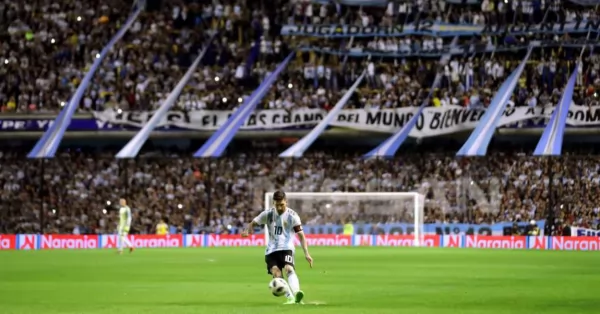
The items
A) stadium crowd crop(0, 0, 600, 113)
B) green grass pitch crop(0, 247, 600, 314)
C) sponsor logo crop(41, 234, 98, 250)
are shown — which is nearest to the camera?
green grass pitch crop(0, 247, 600, 314)

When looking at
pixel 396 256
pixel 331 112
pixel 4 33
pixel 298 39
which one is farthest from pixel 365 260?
pixel 4 33

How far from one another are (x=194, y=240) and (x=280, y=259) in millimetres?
33751

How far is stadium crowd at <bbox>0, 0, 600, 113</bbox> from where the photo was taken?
57.4 meters

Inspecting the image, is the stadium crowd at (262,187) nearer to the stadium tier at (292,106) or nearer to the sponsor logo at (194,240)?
the stadium tier at (292,106)

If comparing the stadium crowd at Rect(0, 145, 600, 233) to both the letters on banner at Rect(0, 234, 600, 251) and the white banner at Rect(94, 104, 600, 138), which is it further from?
the white banner at Rect(94, 104, 600, 138)

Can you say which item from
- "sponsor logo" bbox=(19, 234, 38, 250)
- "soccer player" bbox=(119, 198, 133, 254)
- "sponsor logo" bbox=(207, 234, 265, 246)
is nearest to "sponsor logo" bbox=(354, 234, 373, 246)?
"sponsor logo" bbox=(207, 234, 265, 246)

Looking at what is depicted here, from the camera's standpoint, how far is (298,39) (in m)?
61.2

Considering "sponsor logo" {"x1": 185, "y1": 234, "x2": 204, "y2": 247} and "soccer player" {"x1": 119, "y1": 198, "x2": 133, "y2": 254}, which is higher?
"soccer player" {"x1": 119, "y1": 198, "x2": 133, "y2": 254}

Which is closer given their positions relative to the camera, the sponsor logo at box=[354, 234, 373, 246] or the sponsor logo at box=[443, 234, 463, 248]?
the sponsor logo at box=[443, 234, 463, 248]

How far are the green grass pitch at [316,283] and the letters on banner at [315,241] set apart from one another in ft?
18.7

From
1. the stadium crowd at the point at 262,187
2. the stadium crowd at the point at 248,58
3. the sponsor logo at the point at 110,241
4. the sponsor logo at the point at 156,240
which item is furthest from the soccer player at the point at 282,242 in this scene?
the stadium crowd at the point at 248,58

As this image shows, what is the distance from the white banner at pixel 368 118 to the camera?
5438 cm

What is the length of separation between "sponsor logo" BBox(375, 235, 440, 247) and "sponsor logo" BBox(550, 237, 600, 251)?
5118 millimetres

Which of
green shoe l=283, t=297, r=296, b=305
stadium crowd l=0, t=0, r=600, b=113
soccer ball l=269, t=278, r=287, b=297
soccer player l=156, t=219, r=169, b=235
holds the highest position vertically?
stadium crowd l=0, t=0, r=600, b=113
